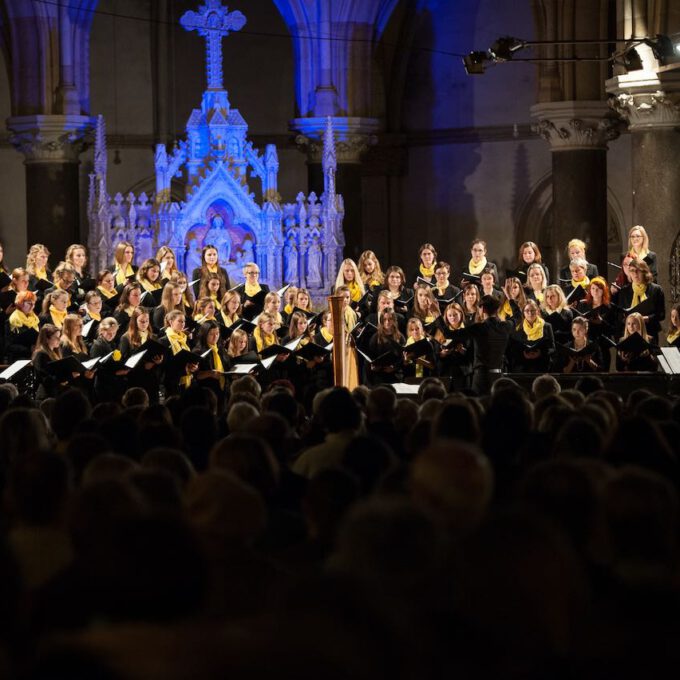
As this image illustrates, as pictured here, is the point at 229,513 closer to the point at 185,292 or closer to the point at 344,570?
the point at 344,570

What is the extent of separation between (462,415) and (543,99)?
11469 millimetres

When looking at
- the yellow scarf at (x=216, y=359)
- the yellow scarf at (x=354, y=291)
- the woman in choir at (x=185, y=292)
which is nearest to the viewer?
the yellow scarf at (x=216, y=359)

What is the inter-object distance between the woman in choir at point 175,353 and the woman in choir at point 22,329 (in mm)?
1166

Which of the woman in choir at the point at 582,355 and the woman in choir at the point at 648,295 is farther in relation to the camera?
the woman in choir at the point at 648,295

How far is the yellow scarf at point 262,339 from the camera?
513 inches

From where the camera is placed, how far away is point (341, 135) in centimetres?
1848

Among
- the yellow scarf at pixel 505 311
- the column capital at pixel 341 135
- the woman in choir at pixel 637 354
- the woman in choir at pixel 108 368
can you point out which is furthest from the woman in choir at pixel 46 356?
the column capital at pixel 341 135

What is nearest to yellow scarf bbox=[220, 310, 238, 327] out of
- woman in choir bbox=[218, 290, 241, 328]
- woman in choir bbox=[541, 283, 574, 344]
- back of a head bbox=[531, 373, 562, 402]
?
woman in choir bbox=[218, 290, 241, 328]

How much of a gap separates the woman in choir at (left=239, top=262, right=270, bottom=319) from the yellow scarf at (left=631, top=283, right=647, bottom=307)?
3348mm

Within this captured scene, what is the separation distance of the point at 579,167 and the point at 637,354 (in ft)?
15.8

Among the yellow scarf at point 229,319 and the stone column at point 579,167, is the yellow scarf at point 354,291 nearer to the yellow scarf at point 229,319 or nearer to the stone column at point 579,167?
the yellow scarf at point 229,319

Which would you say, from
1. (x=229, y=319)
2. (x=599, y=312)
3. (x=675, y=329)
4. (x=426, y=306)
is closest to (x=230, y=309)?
(x=229, y=319)

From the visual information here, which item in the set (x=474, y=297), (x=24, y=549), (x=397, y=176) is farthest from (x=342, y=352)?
(x=397, y=176)

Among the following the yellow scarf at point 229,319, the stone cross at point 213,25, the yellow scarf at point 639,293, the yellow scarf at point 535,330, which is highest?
the stone cross at point 213,25
